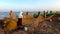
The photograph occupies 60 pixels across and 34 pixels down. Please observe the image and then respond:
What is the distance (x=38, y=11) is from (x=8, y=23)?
1.61 ft

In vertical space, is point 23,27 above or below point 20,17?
below

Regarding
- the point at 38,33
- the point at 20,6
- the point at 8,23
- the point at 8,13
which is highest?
the point at 20,6

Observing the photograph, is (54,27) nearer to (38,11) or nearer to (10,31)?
(38,11)

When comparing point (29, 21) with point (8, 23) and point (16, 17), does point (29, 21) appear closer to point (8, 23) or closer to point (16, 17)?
point (16, 17)

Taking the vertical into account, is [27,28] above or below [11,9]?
below

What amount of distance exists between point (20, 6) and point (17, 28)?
0.34m

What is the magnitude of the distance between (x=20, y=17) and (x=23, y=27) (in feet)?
0.52

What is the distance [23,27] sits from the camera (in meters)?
1.68

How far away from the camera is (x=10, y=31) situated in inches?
64.8

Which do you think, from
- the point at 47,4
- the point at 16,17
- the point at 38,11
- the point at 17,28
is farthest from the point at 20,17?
the point at 47,4

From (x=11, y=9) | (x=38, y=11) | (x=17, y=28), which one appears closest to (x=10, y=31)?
(x=17, y=28)

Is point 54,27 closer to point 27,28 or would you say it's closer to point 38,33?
point 38,33

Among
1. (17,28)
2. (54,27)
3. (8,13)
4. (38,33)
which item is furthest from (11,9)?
(54,27)

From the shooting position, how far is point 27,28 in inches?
65.8
